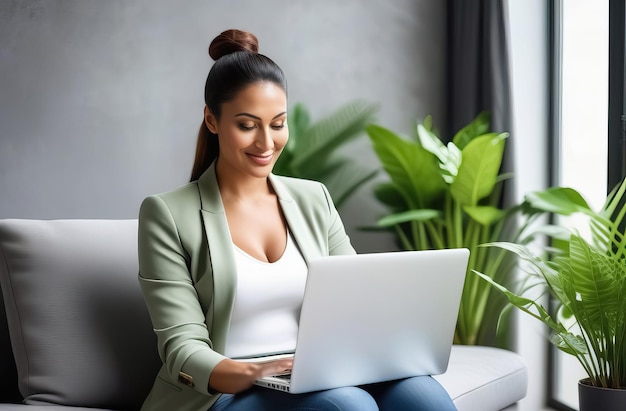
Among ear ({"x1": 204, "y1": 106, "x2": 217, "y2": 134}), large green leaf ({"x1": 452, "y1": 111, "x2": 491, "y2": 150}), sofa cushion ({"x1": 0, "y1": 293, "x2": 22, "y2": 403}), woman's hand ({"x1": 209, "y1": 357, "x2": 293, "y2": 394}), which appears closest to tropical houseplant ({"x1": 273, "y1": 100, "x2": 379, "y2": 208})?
large green leaf ({"x1": 452, "y1": 111, "x2": 491, "y2": 150})

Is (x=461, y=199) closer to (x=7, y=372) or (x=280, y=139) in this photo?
(x=280, y=139)

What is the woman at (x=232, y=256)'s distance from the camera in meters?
1.61

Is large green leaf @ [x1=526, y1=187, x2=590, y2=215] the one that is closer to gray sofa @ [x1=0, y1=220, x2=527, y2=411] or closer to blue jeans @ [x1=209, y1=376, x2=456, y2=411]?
blue jeans @ [x1=209, y1=376, x2=456, y2=411]

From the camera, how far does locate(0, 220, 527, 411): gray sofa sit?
1983mm

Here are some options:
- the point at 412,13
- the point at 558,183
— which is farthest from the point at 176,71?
the point at 558,183

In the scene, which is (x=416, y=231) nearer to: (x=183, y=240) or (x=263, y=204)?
(x=263, y=204)

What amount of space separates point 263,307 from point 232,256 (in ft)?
0.43

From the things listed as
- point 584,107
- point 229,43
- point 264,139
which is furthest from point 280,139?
point 584,107

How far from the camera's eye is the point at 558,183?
10.8 ft

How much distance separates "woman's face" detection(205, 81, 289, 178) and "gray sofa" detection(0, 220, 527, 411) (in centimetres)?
46

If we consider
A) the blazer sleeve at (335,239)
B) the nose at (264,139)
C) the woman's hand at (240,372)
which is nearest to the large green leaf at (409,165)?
the blazer sleeve at (335,239)

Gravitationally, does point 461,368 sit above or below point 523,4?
below

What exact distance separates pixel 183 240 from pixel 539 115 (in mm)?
1984

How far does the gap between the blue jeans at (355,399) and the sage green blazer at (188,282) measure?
73 millimetres
